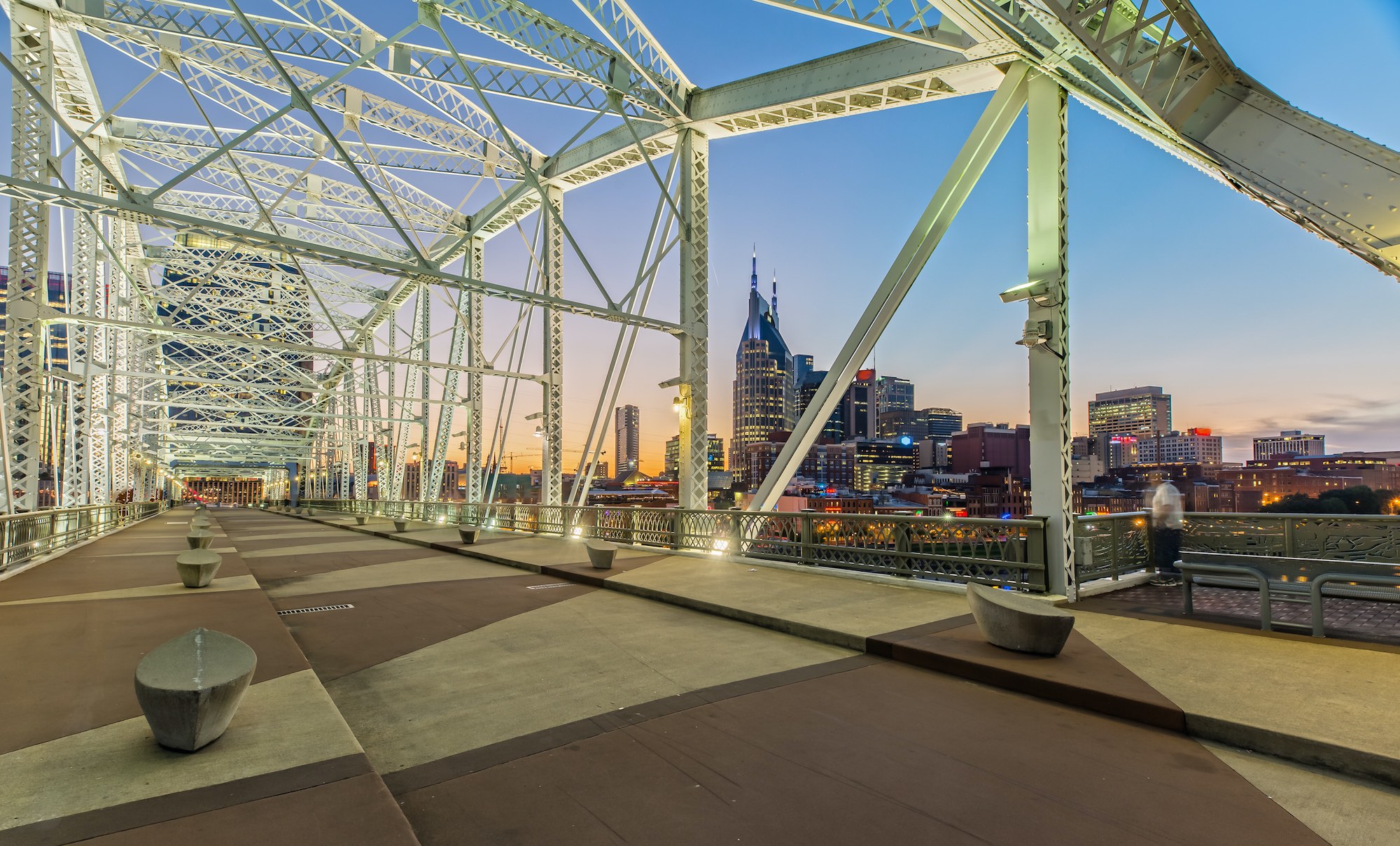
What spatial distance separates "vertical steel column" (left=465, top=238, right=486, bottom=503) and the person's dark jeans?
76.7 ft

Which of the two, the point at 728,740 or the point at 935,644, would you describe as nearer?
the point at 728,740

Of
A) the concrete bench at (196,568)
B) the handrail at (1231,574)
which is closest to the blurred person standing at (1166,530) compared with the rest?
the handrail at (1231,574)

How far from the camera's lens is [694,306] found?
18.8 meters

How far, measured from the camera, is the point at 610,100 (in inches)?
675

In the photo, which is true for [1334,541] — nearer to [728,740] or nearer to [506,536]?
[728,740]

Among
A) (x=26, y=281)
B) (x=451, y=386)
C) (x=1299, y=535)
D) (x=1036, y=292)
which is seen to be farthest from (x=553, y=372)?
(x=1299, y=535)

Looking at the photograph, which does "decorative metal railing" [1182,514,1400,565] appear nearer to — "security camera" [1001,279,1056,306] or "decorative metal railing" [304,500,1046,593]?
"decorative metal railing" [304,500,1046,593]

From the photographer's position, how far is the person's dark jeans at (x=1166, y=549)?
10250 mm

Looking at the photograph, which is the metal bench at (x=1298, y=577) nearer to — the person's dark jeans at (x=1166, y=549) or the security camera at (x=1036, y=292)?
the person's dark jeans at (x=1166, y=549)

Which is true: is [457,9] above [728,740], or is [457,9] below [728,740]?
above

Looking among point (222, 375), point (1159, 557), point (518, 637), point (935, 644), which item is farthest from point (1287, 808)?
point (222, 375)

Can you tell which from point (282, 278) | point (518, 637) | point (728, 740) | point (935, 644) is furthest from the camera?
point (282, 278)

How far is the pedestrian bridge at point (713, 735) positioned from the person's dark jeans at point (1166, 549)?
3574 millimetres

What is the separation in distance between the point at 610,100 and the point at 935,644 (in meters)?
16.0
